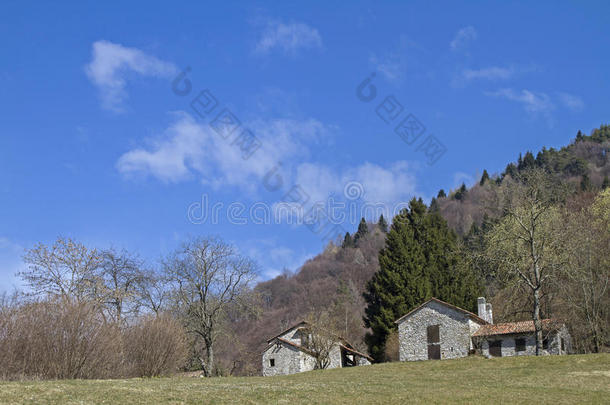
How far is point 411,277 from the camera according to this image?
2101 inches

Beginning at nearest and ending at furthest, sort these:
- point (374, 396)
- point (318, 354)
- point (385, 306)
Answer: point (374, 396), point (318, 354), point (385, 306)

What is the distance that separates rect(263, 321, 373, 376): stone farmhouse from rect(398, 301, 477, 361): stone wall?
666 centimetres

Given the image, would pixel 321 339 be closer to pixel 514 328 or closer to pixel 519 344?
pixel 514 328

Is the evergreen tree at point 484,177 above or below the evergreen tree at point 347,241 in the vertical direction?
above

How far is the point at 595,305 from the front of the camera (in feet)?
Answer: 135

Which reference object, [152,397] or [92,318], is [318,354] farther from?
[152,397]

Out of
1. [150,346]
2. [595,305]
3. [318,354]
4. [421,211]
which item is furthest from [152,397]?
[421,211]

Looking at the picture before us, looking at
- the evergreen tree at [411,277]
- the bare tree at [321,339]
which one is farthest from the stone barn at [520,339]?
the bare tree at [321,339]

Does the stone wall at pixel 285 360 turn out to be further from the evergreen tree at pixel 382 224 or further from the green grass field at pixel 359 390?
the evergreen tree at pixel 382 224

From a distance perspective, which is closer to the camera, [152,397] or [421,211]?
[152,397]

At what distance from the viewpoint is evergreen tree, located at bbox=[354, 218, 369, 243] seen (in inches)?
4931

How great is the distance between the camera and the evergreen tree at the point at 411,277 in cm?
5197

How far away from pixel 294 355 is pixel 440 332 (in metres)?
14.3

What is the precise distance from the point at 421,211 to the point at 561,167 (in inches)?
2819
